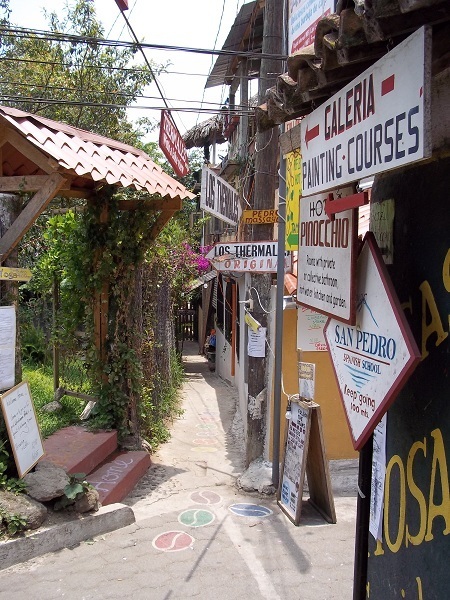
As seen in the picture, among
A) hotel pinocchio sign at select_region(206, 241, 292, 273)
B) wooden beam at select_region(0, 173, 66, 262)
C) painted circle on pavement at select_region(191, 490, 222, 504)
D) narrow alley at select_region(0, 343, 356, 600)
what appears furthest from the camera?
hotel pinocchio sign at select_region(206, 241, 292, 273)

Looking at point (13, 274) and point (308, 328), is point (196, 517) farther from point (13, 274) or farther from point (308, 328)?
point (13, 274)

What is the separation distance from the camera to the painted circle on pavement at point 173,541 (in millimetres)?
4894

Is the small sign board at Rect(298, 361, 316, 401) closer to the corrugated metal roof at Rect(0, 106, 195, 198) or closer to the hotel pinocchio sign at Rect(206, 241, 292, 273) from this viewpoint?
the hotel pinocchio sign at Rect(206, 241, 292, 273)

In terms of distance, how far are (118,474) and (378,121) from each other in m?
5.01

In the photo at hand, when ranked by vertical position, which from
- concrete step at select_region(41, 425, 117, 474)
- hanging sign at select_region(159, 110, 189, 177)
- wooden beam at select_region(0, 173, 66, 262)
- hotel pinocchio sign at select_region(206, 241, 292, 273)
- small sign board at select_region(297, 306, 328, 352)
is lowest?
concrete step at select_region(41, 425, 117, 474)

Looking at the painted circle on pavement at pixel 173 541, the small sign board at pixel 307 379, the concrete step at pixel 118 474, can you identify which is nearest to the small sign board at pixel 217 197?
the small sign board at pixel 307 379

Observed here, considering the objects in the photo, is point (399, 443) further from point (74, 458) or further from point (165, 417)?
point (165, 417)

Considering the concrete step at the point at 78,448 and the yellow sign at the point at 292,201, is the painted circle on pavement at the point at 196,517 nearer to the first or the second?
the concrete step at the point at 78,448

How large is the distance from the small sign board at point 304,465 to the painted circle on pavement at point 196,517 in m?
0.72

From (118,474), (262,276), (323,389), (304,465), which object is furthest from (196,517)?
(262,276)

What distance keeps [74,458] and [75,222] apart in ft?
10.2

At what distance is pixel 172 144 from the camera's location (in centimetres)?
Answer: 707

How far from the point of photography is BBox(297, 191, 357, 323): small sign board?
8.04 feet

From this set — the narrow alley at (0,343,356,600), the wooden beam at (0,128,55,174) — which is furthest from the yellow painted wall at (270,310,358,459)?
the wooden beam at (0,128,55,174)
